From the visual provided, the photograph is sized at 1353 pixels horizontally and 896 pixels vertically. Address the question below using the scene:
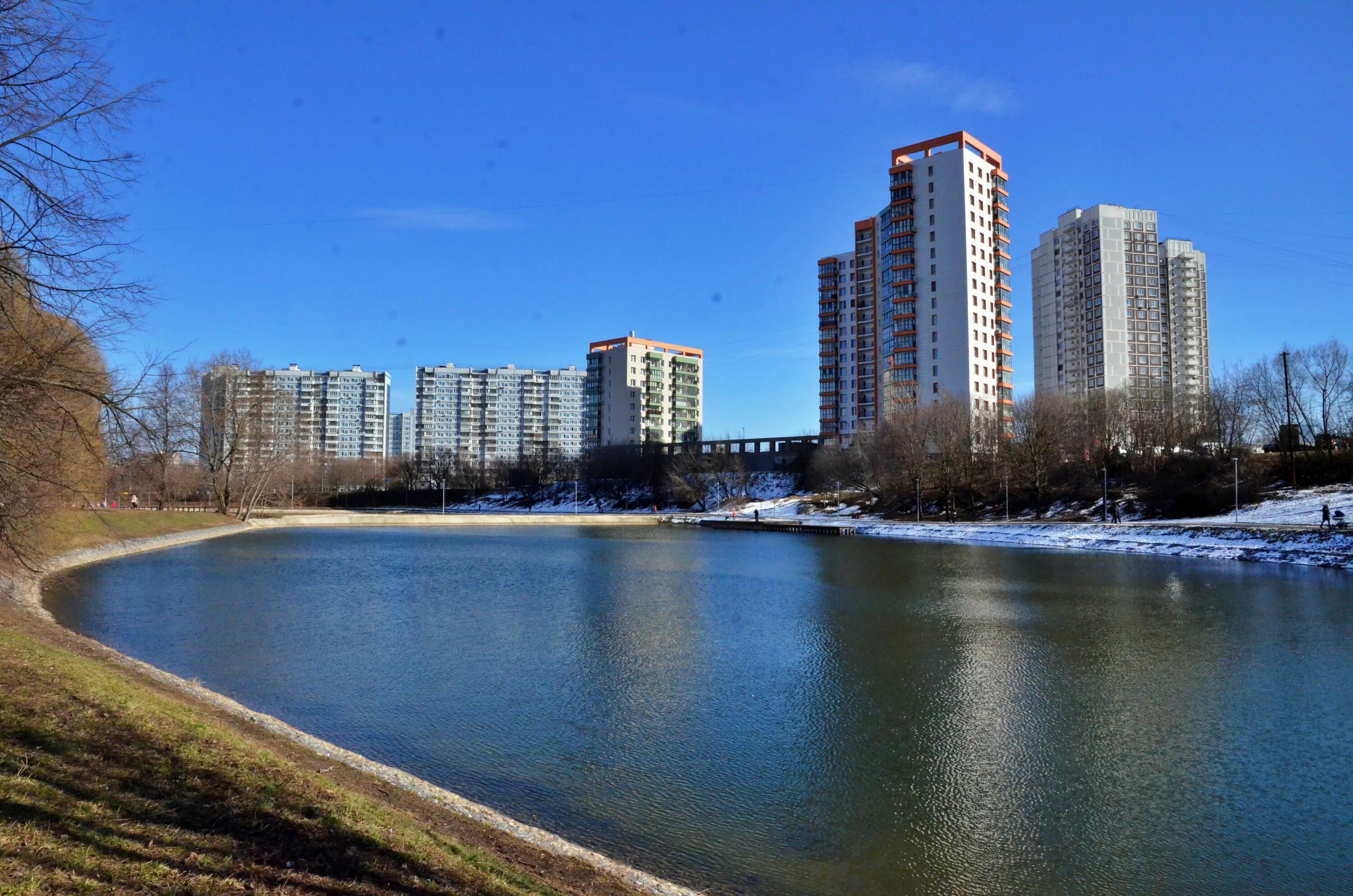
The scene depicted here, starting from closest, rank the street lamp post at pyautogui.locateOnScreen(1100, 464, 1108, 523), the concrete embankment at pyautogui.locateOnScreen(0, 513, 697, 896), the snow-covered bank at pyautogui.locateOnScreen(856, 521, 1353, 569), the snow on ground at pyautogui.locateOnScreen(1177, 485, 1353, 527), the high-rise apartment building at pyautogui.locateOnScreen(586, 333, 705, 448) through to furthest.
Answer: the concrete embankment at pyautogui.locateOnScreen(0, 513, 697, 896)
the snow-covered bank at pyautogui.locateOnScreen(856, 521, 1353, 569)
the snow on ground at pyautogui.locateOnScreen(1177, 485, 1353, 527)
the street lamp post at pyautogui.locateOnScreen(1100, 464, 1108, 523)
the high-rise apartment building at pyautogui.locateOnScreen(586, 333, 705, 448)

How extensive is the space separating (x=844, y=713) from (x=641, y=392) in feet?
401

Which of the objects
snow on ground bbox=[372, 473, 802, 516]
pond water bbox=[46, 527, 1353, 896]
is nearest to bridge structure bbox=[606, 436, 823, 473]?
snow on ground bbox=[372, 473, 802, 516]

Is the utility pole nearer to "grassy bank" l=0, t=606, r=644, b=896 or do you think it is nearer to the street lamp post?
the street lamp post

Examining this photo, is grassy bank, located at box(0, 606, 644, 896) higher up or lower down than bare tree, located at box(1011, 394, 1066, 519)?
lower down

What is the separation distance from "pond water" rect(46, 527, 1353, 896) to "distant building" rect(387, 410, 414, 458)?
156816mm

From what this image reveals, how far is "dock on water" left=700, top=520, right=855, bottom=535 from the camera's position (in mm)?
62750

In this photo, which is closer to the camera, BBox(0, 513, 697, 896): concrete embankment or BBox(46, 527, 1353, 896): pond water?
BBox(0, 513, 697, 896): concrete embankment

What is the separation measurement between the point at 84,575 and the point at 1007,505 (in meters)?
53.8

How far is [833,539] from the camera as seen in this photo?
5647 cm

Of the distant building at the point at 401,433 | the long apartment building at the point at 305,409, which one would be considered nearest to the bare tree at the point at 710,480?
the long apartment building at the point at 305,409

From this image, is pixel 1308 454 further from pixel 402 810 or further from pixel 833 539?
pixel 402 810

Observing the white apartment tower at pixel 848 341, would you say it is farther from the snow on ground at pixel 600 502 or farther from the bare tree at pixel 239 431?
the bare tree at pixel 239 431

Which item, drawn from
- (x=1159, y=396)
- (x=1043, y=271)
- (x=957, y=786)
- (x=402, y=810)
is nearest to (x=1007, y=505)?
(x=1159, y=396)

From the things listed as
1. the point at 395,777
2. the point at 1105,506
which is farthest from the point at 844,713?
the point at 1105,506
